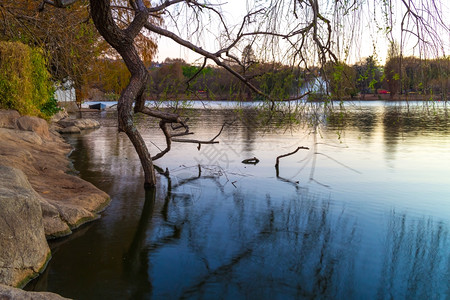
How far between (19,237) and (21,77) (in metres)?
12.6

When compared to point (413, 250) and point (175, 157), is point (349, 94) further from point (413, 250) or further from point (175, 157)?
point (175, 157)

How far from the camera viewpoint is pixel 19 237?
4949 millimetres

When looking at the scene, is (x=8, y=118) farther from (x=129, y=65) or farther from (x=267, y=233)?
(x=267, y=233)

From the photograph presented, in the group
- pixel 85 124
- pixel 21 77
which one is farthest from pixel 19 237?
pixel 85 124

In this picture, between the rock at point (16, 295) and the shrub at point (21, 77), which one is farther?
the shrub at point (21, 77)

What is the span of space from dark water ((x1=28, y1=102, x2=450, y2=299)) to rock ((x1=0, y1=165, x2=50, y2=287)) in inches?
8.5

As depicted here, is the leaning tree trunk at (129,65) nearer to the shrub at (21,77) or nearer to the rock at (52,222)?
the rock at (52,222)

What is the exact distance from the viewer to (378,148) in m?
16.3

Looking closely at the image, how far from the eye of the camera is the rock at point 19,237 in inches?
188

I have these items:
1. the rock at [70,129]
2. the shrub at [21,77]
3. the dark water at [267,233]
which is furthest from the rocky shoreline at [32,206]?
the rock at [70,129]

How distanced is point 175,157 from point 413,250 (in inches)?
347

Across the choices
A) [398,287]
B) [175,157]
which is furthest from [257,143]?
[398,287]

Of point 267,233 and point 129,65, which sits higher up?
point 129,65

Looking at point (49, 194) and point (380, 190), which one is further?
point (380, 190)
